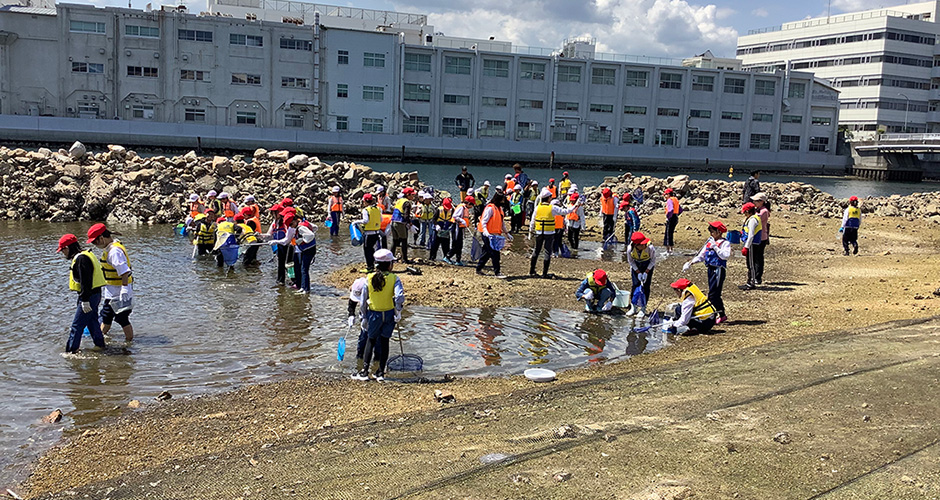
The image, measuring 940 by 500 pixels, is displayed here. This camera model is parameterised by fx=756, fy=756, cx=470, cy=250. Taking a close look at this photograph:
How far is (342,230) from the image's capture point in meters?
27.8

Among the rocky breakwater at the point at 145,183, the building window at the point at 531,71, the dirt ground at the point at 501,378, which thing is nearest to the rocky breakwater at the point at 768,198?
the dirt ground at the point at 501,378

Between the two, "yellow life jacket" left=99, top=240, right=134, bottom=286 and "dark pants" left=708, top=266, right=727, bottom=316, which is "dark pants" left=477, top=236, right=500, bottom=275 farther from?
"yellow life jacket" left=99, top=240, right=134, bottom=286

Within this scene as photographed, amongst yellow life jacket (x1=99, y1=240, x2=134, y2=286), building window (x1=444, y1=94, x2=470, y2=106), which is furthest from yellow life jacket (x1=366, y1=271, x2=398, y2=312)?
building window (x1=444, y1=94, x2=470, y2=106)

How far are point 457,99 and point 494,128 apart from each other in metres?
5.64

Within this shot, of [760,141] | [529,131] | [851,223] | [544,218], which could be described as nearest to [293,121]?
[529,131]

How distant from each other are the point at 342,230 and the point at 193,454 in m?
20.4

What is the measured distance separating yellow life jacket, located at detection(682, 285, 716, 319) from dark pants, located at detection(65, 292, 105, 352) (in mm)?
9253

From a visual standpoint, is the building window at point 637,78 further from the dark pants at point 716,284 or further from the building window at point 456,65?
the dark pants at point 716,284

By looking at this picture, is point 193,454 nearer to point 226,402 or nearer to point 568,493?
point 226,402

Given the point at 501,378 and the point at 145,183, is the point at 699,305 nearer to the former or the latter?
the point at 501,378

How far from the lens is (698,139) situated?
93.6m

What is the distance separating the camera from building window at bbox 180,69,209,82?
7606 cm

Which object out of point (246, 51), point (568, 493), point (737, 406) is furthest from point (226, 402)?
point (246, 51)

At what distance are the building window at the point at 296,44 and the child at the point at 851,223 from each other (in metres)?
65.7
